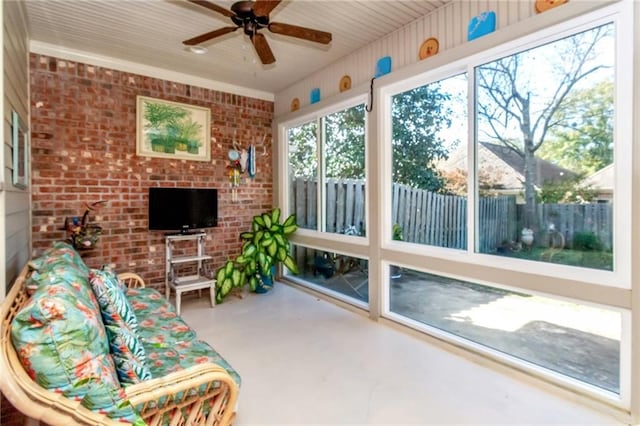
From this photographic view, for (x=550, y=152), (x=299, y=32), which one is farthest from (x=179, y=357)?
(x=550, y=152)

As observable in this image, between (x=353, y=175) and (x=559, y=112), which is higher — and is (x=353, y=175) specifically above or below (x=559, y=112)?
below

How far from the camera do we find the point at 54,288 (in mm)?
1323

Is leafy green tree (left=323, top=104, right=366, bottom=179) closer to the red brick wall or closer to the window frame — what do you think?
the window frame

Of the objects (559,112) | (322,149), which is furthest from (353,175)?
(559,112)

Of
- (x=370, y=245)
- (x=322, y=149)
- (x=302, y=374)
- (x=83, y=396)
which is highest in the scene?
(x=322, y=149)

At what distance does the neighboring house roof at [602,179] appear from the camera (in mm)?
1970

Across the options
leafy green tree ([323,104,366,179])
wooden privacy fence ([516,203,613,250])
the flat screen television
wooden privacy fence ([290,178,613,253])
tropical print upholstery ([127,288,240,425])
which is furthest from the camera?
the flat screen television

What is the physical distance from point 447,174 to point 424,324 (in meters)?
1.40

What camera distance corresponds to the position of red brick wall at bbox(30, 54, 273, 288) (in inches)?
131

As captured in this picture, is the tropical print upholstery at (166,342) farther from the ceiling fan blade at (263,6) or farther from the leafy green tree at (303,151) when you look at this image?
the leafy green tree at (303,151)

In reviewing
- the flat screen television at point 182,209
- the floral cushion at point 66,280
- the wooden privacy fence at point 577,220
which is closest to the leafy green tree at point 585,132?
the wooden privacy fence at point 577,220

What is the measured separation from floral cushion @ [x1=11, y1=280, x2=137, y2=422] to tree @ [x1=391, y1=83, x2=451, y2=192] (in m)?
2.70

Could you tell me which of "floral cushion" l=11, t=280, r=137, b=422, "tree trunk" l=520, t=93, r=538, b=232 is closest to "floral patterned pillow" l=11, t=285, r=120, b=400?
"floral cushion" l=11, t=280, r=137, b=422

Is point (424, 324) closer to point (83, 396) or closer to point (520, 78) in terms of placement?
point (520, 78)
